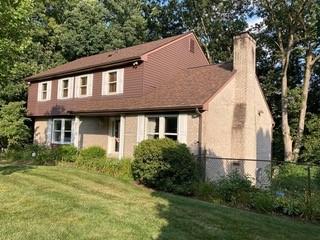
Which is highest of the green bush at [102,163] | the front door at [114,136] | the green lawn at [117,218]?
the front door at [114,136]

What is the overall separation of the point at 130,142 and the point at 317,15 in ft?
51.7

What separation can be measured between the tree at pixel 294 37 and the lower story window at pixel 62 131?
14.2 meters

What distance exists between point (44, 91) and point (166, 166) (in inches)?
656

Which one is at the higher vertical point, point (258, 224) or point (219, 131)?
point (219, 131)

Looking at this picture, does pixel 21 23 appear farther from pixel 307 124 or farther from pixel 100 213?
pixel 307 124

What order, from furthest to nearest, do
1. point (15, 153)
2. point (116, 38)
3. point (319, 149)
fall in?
point (116, 38)
point (319, 149)
point (15, 153)

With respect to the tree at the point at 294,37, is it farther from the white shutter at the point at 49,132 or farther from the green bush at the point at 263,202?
the green bush at the point at 263,202

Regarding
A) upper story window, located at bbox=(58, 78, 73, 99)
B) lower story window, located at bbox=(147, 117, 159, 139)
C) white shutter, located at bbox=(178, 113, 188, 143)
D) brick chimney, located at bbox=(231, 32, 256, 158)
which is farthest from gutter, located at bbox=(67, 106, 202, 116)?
brick chimney, located at bbox=(231, 32, 256, 158)

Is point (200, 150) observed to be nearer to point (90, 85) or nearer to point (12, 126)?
point (90, 85)

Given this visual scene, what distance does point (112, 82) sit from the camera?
22031 mm

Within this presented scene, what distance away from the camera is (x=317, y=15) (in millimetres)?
25438

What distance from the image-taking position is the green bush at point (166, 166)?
1341cm

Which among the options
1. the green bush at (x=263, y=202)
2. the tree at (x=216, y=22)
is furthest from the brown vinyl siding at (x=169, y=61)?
the tree at (x=216, y=22)

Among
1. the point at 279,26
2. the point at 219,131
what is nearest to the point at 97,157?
the point at 219,131
